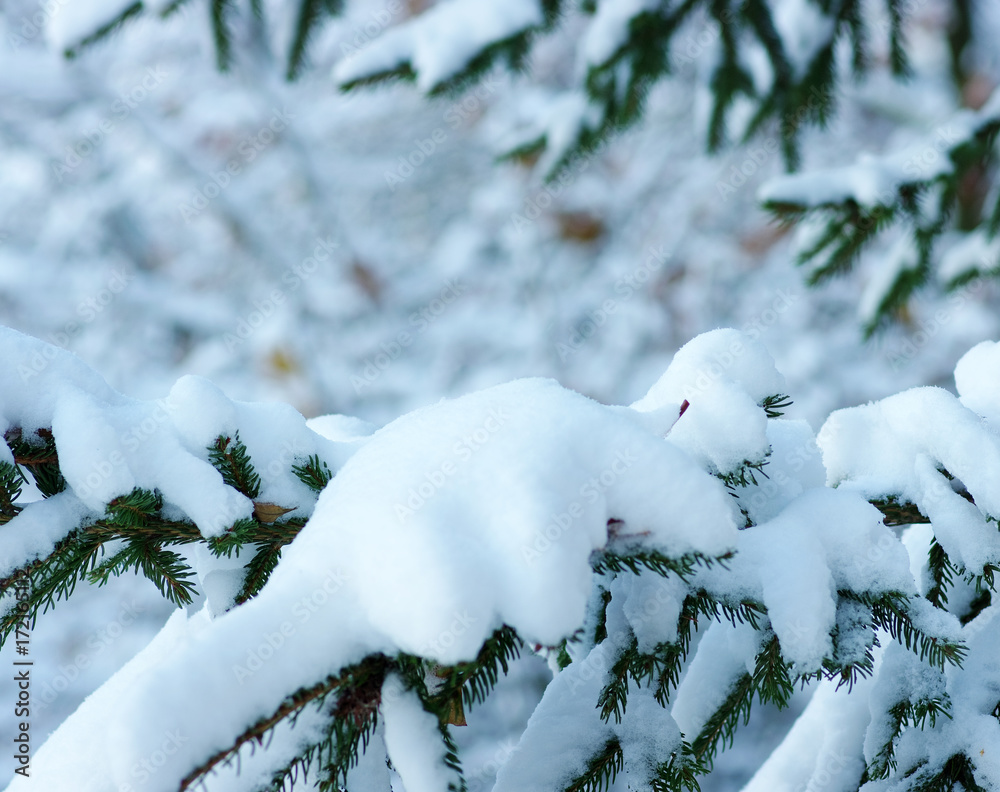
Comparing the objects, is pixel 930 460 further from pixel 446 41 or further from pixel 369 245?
pixel 369 245

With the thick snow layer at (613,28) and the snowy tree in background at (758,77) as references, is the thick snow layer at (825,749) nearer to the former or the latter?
the snowy tree in background at (758,77)

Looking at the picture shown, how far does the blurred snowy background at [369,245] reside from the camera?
5.11m

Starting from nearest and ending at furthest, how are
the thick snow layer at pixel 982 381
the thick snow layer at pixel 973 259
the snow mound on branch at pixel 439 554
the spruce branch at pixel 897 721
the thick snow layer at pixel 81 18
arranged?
the snow mound on branch at pixel 439 554 < the spruce branch at pixel 897 721 < the thick snow layer at pixel 982 381 < the thick snow layer at pixel 81 18 < the thick snow layer at pixel 973 259

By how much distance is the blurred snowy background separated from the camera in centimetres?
511

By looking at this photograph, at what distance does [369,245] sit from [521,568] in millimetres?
6540

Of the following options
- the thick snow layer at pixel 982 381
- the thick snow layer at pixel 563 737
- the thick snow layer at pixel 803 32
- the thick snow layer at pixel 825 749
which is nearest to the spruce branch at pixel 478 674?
the thick snow layer at pixel 563 737

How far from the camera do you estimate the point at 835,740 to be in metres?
0.95

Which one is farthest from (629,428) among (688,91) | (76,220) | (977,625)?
(76,220)

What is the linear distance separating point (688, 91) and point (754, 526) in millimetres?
5847

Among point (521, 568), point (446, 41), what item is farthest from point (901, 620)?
point (446, 41)

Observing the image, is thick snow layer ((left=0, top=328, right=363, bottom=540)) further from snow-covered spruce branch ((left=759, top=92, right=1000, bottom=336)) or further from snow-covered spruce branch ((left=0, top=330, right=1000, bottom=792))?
snow-covered spruce branch ((left=759, top=92, right=1000, bottom=336))

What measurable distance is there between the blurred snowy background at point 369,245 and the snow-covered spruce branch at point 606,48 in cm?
261

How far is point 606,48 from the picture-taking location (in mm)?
1812

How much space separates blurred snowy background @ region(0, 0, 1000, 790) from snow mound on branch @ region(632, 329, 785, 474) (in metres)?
4.16
